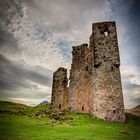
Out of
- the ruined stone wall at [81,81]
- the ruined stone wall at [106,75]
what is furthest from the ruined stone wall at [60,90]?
the ruined stone wall at [106,75]

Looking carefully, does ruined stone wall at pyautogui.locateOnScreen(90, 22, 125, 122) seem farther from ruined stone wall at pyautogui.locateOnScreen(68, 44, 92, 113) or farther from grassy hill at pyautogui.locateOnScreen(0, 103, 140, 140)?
ruined stone wall at pyautogui.locateOnScreen(68, 44, 92, 113)

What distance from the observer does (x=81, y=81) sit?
114 feet

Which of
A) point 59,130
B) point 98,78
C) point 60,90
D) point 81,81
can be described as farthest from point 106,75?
point 60,90

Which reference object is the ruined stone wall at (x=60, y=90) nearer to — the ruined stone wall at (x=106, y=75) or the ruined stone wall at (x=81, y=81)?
the ruined stone wall at (x=81, y=81)

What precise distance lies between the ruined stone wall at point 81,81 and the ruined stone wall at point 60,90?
10.4 feet

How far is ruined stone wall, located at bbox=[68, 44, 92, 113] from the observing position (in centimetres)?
3273

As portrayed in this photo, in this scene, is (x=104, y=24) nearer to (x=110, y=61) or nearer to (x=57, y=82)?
(x=110, y=61)

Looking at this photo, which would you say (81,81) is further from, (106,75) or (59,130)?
(59,130)

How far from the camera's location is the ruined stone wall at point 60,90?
3909cm

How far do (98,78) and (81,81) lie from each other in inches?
244

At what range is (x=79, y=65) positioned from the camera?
3600 cm

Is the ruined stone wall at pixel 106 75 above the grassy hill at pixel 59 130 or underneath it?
above

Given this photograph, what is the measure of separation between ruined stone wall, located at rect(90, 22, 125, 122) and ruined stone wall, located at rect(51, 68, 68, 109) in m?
11.4

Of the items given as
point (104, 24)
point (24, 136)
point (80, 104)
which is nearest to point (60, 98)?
point (80, 104)
